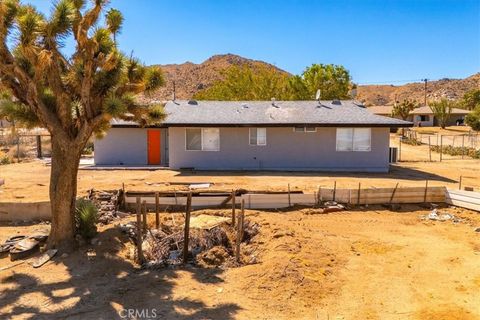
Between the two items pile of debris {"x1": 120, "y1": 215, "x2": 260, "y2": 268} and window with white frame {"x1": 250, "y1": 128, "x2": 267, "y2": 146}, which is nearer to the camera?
pile of debris {"x1": 120, "y1": 215, "x2": 260, "y2": 268}

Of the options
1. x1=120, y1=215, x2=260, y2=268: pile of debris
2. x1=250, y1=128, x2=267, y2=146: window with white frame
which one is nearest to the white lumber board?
x1=120, y1=215, x2=260, y2=268: pile of debris

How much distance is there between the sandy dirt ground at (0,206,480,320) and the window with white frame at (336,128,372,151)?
384 inches

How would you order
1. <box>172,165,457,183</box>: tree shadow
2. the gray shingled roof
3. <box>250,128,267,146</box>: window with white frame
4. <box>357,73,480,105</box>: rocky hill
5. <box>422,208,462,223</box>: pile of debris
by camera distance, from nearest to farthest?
<box>422,208,462,223</box>: pile of debris, <box>172,165,457,183</box>: tree shadow, the gray shingled roof, <box>250,128,267,146</box>: window with white frame, <box>357,73,480,105</box>: rocky hill

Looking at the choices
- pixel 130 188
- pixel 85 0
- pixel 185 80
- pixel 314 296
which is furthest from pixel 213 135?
pixel 185 80

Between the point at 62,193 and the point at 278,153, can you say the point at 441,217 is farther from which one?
the point at 62,193

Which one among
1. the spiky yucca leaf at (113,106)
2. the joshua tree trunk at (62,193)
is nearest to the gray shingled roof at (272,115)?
the joshua tree trunk at (62,193)

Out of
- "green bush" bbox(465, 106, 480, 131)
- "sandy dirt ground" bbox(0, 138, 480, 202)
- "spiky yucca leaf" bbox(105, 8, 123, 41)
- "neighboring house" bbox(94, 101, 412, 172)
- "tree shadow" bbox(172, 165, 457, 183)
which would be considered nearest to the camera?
"spiky yucca leaf" bbox(105, 8, 123, 41)

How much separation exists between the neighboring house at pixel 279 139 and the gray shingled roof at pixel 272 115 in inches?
2.0

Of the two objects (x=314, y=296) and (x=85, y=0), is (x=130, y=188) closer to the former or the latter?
(x=85, y=0)

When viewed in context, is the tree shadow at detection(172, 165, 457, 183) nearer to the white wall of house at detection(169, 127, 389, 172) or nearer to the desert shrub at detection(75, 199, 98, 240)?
the white wall of house at detection(169, 127, 389, 172)

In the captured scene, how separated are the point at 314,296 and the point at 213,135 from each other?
14.6 metres

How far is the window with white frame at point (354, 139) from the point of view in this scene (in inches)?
827

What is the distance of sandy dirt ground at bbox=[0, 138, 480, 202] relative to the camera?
1623cm

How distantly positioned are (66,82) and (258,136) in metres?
12.7
